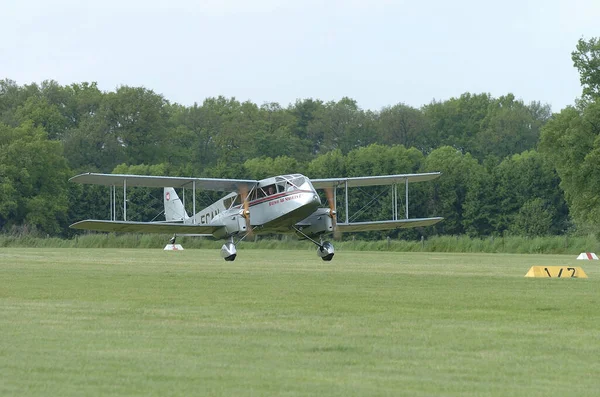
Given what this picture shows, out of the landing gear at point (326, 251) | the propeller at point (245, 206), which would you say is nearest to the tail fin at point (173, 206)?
the propeller at point (245, 206)

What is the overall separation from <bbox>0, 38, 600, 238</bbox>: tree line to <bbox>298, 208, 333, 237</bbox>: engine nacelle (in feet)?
109

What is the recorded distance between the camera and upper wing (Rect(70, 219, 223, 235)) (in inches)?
1497

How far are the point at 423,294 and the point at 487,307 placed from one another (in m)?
2.90

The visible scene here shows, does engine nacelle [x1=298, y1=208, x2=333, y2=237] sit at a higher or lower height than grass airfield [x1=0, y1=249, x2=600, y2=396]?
higher

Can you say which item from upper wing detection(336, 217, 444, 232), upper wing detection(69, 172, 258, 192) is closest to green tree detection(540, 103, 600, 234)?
upper wing detection(336, 217, 444, 232)

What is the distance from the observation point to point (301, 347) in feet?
40.5

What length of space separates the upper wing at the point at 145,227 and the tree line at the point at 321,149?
1354 inches

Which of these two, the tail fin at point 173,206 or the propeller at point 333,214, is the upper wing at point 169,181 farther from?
the tail fin at point 173,206

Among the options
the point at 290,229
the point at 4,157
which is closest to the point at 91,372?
the point at 290,229

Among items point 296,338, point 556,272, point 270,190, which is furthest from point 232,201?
point 296,338

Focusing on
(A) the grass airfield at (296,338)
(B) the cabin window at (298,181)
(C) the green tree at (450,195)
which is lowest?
(A) the grass airfield at (296,338)

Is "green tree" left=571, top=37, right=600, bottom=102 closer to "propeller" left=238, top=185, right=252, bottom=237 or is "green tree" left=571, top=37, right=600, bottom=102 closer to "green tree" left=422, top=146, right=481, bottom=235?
"green tree" left=422, top=146, right=481, bottom=235

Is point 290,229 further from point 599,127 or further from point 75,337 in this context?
point 599,127

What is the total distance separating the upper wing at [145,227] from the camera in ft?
125
